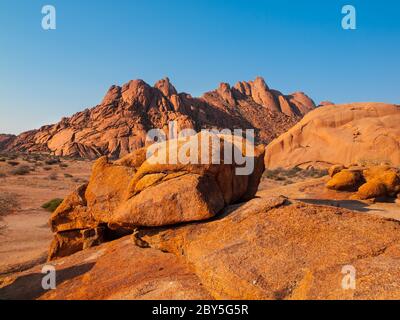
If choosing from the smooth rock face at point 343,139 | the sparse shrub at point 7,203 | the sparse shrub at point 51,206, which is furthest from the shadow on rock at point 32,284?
the smooth rock face at point 343,139

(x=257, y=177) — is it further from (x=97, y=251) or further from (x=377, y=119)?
(x=377, y=119)

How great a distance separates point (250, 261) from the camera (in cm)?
484

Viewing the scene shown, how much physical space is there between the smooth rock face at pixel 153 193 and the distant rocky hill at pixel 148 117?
1949 inches

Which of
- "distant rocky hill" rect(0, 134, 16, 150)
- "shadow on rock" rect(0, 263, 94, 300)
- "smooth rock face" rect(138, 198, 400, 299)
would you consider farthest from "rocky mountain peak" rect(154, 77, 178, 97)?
"smooth rock face" rect(138, 198, 400, 299)

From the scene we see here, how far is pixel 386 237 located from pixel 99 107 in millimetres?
72443

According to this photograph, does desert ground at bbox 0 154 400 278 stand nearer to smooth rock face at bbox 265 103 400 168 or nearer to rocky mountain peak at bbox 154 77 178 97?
smooth rock face at bbox 265 103 400 168

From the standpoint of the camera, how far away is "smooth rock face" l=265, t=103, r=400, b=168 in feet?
91.7

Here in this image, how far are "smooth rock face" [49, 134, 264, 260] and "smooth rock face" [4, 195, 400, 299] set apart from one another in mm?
407

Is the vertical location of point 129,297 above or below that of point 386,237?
below

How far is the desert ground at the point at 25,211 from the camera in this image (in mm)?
10359

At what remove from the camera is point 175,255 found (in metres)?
6.17

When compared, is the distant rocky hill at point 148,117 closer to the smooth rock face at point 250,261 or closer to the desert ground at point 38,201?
the desert ground at point 38,201

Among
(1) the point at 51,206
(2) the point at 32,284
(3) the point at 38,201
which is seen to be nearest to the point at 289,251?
(2) the point at 32,284
